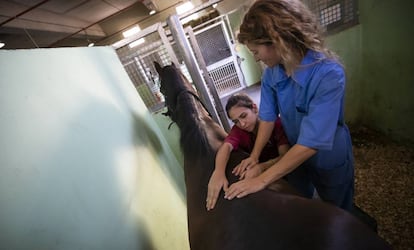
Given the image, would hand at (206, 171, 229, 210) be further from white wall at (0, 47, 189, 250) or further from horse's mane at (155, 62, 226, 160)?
white wall at (0, 47, 189, 250)

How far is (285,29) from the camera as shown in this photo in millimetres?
633

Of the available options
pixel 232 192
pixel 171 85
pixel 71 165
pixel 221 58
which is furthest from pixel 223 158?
pixel 221 58

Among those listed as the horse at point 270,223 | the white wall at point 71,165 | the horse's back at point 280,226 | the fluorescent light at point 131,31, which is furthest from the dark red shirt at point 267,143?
the fluorescent light at point 131,31

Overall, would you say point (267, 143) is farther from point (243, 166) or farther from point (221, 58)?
point (221, 58)

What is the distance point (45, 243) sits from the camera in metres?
0.51

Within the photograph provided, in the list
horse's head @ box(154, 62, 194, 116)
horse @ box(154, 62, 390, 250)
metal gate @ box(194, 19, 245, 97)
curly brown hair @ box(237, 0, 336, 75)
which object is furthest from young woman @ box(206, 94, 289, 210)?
metal gate @ box(194, 19, 245, 97)

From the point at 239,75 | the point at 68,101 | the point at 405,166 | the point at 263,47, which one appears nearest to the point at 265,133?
the point at 263,47

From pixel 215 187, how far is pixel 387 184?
5.59 feet

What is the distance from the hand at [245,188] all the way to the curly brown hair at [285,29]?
1.35 feet

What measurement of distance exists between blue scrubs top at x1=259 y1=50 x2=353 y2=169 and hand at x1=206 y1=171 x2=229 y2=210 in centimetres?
30

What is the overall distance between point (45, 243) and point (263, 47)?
822 millimetres

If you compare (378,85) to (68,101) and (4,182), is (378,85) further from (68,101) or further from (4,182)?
(4,182)

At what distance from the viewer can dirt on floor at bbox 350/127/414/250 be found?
141cm

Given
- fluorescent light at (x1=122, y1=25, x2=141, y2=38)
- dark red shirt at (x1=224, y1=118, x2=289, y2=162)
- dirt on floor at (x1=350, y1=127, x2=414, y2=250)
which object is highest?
fluorescent light at (x1=122, y1=25, x2=141, y2=38)
